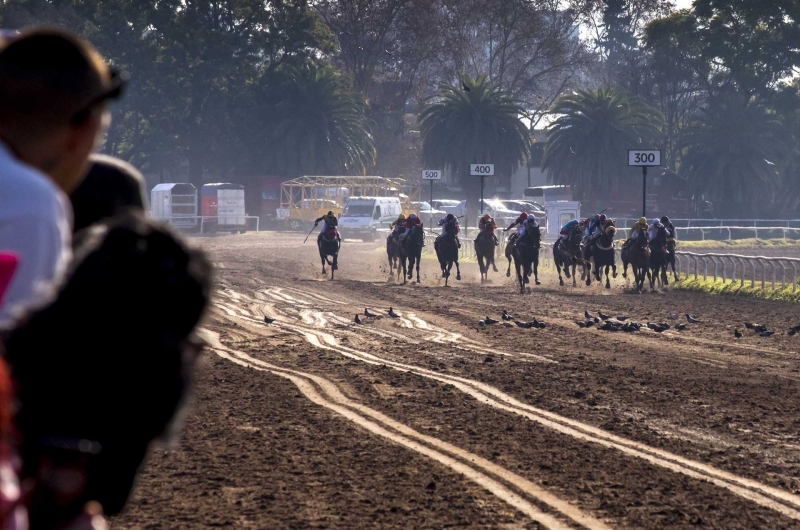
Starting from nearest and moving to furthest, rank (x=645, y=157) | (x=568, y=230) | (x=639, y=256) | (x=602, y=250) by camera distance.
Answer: (x=645, y=157), (x=639, y=256), (x=602, y=250), (x=568, y=230)

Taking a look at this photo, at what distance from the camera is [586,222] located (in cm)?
2911

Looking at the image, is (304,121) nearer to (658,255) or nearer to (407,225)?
(407,225)

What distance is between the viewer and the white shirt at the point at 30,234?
76.5 inches

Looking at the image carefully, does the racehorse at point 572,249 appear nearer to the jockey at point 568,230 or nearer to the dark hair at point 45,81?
the jockey at point 568,230

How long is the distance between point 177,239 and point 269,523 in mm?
4344

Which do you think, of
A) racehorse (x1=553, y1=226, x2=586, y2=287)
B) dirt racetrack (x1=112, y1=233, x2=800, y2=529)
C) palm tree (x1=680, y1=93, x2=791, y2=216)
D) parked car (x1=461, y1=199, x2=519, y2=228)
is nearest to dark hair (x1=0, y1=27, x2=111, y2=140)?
dirt racetrack (x1=112, y1=233, x2=800, y2=529)

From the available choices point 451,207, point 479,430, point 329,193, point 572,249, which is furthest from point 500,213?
point 479,430

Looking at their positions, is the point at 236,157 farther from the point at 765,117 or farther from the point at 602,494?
the point at 602,494

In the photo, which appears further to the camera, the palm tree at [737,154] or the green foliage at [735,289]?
the palm tree at [737,154]

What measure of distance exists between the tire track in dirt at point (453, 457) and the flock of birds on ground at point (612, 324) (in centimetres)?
605

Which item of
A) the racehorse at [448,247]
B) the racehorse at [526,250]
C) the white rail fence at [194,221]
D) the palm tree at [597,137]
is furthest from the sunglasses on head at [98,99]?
the palm tree at [597,137]

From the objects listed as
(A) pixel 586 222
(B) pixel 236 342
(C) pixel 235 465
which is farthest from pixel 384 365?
(A) pixel 586 222

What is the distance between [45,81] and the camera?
2.19 metres

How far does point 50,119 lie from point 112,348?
488 millimetres
